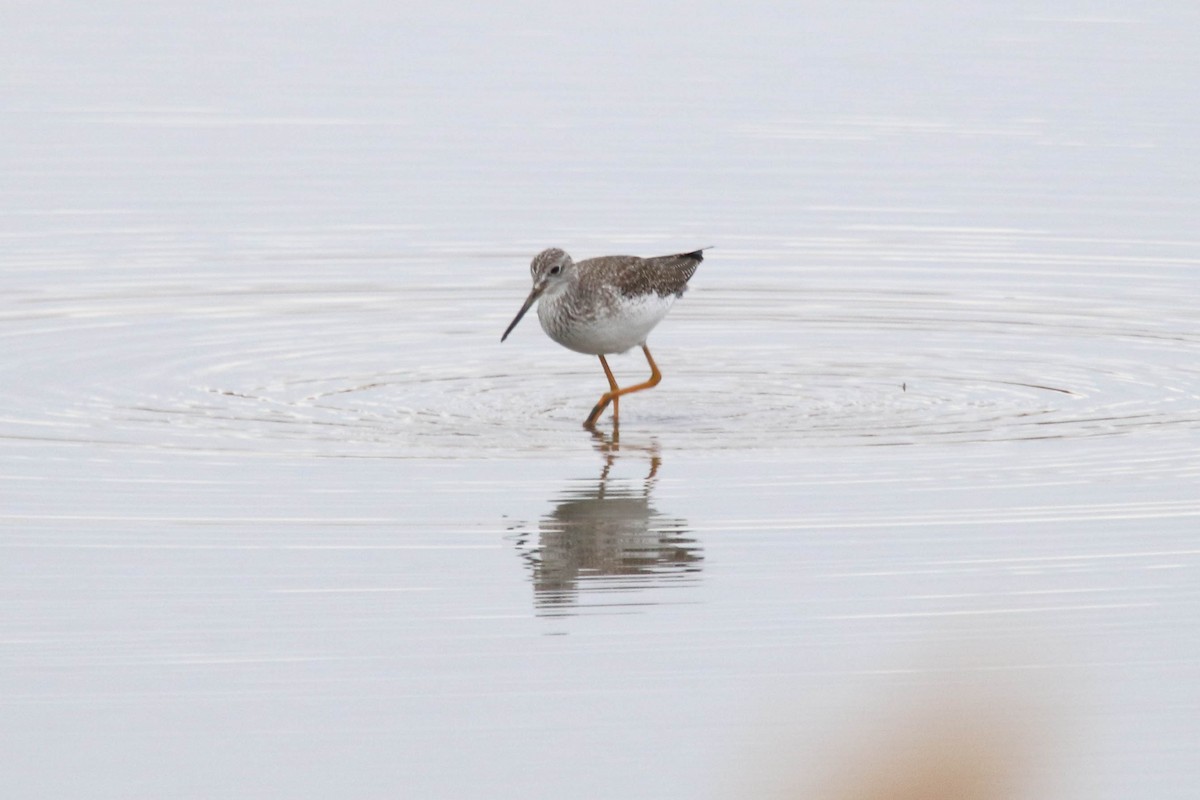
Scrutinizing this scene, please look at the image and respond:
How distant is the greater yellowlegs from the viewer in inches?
559

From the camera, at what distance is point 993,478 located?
1213 cm

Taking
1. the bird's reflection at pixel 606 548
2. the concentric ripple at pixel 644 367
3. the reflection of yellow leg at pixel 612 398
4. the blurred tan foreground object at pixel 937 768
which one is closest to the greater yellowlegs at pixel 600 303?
the reflection of yellow leg at pixel 612 398

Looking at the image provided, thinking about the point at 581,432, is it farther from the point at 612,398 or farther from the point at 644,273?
the point at 644,273

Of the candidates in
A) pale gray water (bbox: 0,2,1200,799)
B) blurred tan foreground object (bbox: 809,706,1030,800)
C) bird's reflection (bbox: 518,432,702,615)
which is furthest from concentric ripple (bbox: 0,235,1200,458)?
blurred tan foreground object (bbox: 809,706,1030,800)

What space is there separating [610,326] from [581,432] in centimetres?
89

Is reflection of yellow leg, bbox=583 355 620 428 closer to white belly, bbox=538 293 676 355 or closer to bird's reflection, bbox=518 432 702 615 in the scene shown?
white belly, bbox=538 293 676 355

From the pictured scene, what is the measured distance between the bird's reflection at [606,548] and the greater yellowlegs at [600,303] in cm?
212

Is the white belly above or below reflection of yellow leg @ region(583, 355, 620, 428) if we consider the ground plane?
above

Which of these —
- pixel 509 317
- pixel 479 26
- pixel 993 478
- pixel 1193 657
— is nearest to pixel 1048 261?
pixel 509 317

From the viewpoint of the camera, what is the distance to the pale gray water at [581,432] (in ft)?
26.3

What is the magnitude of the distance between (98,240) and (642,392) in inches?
273

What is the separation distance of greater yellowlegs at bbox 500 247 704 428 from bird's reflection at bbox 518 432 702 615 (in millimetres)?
2119

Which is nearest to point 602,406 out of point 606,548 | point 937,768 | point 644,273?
point 644,273

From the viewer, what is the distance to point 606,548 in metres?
10.6
